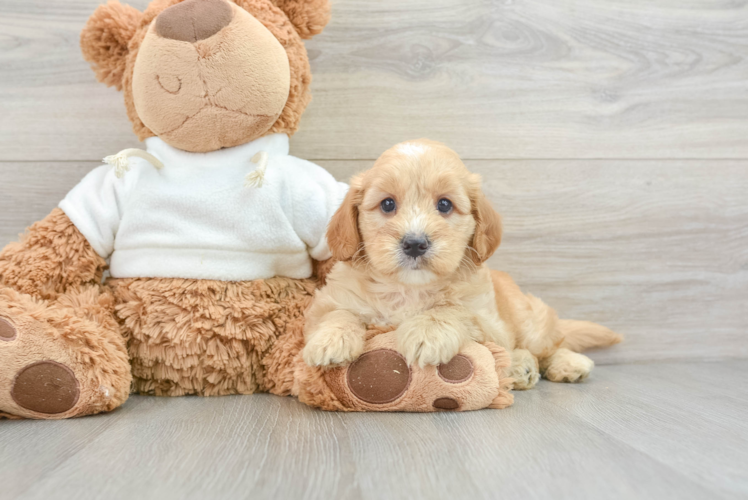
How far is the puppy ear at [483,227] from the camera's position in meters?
1.33

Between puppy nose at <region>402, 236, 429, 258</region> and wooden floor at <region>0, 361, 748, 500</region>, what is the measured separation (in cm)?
36

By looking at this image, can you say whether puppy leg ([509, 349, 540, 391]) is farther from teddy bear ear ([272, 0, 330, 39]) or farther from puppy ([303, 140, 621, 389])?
teddy bear ear ([272, 0, 330, 39])

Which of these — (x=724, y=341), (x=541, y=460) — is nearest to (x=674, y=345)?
(x=724, y=341)

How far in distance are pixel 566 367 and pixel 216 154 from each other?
45.8 inches

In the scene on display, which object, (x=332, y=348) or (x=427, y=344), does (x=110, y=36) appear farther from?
(x=427, y=344)

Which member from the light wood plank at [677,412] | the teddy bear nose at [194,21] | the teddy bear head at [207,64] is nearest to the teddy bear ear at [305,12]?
the teddy bear head at [207,64]

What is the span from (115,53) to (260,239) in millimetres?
639

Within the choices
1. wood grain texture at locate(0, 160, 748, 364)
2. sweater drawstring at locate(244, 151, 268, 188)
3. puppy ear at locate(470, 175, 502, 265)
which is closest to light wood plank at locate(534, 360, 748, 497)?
wood grain texture at locate(0, 160, 748, 364)

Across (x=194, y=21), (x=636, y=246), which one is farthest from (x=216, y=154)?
(x=636, y=246)

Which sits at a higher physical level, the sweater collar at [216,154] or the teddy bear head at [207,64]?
the teddy bear head at [207,64]

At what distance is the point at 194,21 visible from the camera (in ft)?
4.38

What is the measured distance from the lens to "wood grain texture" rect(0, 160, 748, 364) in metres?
1.92

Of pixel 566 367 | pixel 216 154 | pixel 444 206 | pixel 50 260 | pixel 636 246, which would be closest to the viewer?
pixel 444 206

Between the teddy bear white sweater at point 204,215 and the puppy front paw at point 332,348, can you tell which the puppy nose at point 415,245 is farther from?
the teddy bear white sweater at point 204,215
